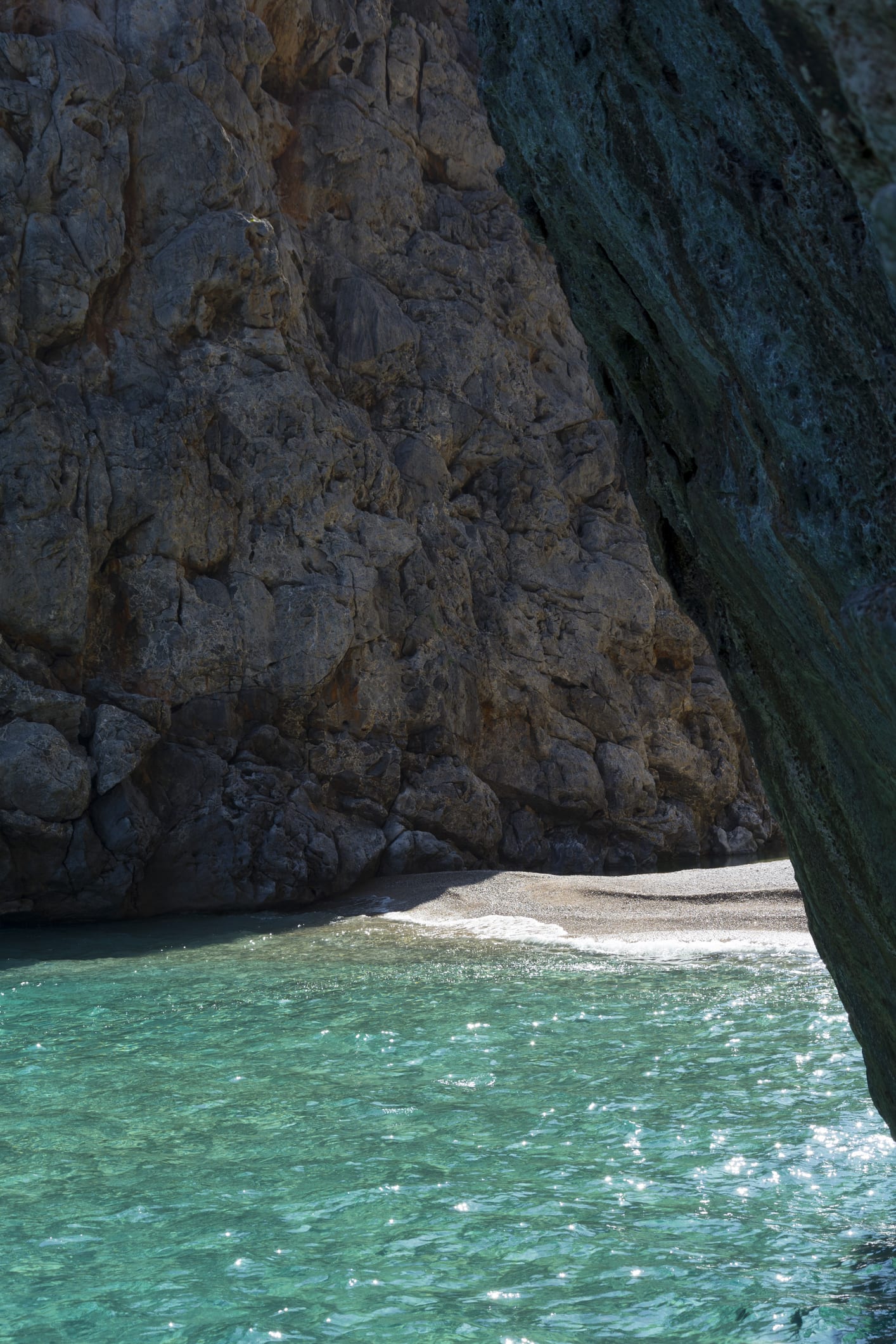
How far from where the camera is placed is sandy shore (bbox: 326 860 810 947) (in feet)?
58.9

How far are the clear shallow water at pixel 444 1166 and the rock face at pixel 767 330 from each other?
1.50 meters

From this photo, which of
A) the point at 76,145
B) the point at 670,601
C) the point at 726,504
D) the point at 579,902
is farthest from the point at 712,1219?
the point at 670,601

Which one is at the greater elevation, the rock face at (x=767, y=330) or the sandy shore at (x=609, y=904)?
the rock face at (x=767, y=330)

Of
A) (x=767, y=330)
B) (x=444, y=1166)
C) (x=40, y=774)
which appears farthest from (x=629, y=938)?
(x=767, y=330)

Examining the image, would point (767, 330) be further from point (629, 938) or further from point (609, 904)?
point (609, 904)

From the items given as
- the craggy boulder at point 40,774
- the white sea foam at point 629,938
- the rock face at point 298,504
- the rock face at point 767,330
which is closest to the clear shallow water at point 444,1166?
the rock face at point 767,330

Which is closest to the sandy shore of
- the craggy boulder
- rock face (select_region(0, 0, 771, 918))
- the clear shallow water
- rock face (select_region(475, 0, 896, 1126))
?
rock face (select_region(0, 0, 771, 918))

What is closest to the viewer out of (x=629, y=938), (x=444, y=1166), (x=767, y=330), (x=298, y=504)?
(x=767, y=330)

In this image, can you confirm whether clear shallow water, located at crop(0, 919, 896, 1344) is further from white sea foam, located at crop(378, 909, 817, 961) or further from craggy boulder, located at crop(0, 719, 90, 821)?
craggy boulder, located at crop(0, 719, 90, 821)

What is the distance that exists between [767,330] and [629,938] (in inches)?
572

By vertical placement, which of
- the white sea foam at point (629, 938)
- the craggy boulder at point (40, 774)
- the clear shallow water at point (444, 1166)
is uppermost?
the craggy boulder at point (40, 774)

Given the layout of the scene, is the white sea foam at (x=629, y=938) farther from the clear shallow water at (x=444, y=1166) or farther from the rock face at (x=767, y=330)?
the rock face at (x=767, y=330)

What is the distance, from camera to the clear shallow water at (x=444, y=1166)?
5.66 m

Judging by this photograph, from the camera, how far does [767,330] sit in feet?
13.9
